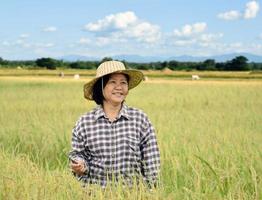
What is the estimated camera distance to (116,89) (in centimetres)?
331

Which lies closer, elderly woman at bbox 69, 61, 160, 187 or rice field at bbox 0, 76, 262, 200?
rice field at bbox 0, 76, 262, 200

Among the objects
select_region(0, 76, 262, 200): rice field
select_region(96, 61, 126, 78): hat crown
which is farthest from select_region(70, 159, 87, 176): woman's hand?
select_region(96, 61, 126, 78): hat crown

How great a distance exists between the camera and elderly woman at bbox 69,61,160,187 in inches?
130

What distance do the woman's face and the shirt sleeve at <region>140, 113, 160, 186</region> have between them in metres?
0.21

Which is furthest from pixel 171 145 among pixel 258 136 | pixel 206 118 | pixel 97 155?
pixel 206 118

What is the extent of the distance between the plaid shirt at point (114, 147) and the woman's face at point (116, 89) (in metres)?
0.07

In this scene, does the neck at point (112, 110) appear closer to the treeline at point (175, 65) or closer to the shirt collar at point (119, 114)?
the shirt collar at point (119, 114)

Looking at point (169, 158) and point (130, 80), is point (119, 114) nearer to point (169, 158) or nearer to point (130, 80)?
point (130, 80)

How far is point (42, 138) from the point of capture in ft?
20.8

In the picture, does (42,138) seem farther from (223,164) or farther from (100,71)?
(100,71)

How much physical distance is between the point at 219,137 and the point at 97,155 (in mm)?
3226

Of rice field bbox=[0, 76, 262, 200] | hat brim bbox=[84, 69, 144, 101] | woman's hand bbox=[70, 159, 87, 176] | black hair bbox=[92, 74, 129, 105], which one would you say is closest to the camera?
rice field bbox=[0, 76, 262, 200]

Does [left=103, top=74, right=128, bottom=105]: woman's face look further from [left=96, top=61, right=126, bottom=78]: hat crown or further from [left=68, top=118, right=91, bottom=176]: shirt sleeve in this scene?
[left=68, top=118, right=91, bottom=176]: shirt sleeve

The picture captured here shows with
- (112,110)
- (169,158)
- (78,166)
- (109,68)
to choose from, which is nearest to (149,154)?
(112,110)
